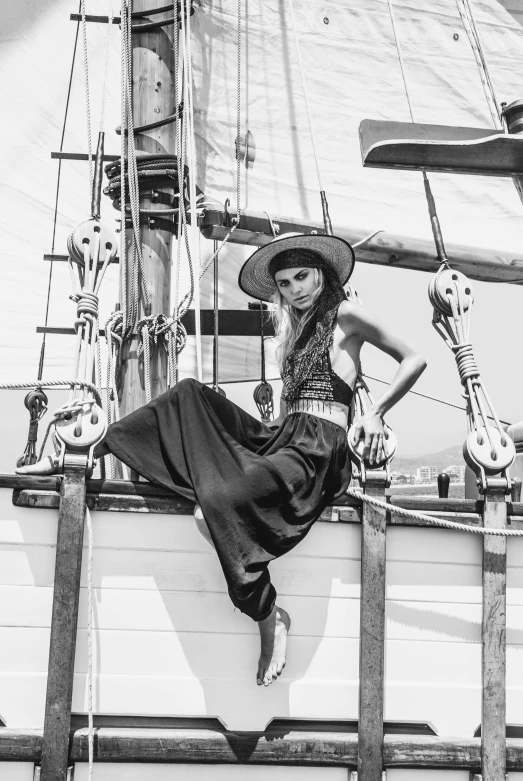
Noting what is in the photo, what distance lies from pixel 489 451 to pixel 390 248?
2.99 metres

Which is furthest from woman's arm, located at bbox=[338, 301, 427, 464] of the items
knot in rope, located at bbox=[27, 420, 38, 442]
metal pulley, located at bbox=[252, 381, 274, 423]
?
metal pulley, located at bbox=[252, 381, 274, 423]

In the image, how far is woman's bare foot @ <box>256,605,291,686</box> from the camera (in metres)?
2.69

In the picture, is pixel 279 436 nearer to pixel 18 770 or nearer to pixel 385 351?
pixel 385 351

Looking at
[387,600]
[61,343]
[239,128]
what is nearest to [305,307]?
[387,600]

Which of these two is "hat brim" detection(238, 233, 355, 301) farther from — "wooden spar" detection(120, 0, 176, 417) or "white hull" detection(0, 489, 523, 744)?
"wooden spar" detection(120, 0, 176, 417)

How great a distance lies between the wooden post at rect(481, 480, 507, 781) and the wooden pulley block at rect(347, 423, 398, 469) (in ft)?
1.13

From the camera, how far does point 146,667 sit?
2.74 meters

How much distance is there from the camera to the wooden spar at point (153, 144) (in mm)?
4426

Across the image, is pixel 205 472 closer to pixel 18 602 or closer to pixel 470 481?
pixel 18 602

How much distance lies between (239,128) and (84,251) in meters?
2.81

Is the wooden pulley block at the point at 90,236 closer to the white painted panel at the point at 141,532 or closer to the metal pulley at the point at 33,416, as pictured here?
the white painted panel at the point at 141,532

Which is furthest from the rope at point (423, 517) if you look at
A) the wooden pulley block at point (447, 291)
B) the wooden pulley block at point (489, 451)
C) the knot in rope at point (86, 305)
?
the knot in rope at point (86, 305)

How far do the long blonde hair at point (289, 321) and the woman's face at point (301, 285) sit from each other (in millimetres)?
11

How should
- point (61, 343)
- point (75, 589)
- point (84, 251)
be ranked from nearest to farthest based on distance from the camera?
point (75, 589), point (84, 251), point (61, 343)
